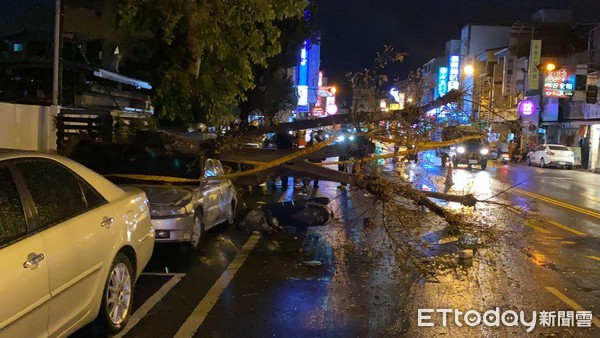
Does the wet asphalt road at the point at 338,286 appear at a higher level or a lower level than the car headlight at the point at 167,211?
lower

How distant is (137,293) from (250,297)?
4.20 ft

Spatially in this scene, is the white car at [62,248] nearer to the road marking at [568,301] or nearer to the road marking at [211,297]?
the road marking at [211,297]

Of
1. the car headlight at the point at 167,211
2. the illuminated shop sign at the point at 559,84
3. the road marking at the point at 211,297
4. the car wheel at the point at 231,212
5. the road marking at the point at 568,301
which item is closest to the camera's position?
the road marking at the point at 211,297

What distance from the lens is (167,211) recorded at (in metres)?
8.09

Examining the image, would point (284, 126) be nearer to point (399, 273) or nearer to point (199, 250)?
point (199, 250)

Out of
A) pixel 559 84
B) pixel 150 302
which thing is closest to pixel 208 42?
pixel 150 302

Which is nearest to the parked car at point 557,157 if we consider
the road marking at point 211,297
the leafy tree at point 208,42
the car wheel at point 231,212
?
the leafy tree at point 208,42

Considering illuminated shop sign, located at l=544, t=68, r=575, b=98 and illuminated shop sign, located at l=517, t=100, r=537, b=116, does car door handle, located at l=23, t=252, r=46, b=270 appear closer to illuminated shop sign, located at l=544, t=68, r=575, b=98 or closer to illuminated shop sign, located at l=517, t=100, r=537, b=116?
illuminated shop sign, located at l=544, t=68, r=575, b=98

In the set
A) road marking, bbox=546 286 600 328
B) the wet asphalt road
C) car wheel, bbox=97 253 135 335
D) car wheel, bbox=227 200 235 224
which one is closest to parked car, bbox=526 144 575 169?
the wet asphalt road

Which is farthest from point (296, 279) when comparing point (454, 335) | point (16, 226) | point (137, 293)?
point (16, 226)

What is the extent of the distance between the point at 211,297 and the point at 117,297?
1.47 metres

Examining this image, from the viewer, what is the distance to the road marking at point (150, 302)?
5.24 metres

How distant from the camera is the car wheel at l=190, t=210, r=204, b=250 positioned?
8.52 meters

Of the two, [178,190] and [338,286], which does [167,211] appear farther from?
[338,286]
